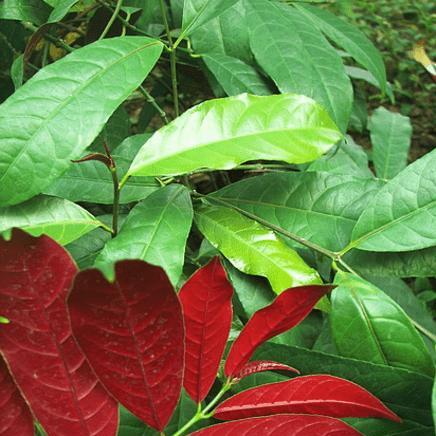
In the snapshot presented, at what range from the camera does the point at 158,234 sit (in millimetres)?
522

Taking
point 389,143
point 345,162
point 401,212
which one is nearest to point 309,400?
point 401,212

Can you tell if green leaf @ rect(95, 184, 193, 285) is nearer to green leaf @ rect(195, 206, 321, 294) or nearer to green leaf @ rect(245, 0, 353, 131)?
green leaf @ rect(195, 206, 321, 294)

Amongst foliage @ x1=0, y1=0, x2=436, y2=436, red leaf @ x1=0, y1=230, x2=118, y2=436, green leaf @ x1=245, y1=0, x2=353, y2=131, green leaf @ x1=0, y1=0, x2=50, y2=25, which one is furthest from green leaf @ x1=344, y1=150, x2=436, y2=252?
green leaf @ x1=0, y1=0, x2=50, y2=25

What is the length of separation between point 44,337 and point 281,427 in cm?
17

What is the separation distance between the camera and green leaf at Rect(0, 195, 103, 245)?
1.67ft

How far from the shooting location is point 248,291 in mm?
576

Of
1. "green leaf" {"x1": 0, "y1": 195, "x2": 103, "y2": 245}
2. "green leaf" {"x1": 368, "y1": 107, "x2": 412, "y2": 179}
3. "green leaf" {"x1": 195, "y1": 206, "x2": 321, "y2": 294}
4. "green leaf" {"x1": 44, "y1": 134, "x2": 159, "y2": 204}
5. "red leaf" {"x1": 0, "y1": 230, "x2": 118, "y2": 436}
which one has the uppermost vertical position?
"red leaf" {"x1": 0, "y1": 230, "x2": 118, "y2": 436}

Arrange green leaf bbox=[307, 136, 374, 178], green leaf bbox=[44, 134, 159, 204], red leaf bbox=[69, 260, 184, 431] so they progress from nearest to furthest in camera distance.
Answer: red leaf bbox=[69, 260, 184, 431]
green leaf bbox=[44, 134, 159, 204]
green leaf bbox=[307, 136, 374, 178]

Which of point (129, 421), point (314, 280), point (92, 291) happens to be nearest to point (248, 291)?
point (314, 280)

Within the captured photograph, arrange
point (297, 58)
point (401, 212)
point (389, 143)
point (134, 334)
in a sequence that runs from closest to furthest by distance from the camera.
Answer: point (134, 334) < point (401, 212) < point (297, 58) < point (389, 143)

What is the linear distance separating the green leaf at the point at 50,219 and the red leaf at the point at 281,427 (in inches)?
9.0

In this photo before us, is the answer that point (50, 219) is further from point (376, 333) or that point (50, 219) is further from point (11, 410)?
point (376, 333)

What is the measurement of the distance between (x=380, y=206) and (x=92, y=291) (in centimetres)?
36

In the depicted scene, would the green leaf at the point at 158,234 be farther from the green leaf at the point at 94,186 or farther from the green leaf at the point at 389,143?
the green leaf at the point at 389,143
